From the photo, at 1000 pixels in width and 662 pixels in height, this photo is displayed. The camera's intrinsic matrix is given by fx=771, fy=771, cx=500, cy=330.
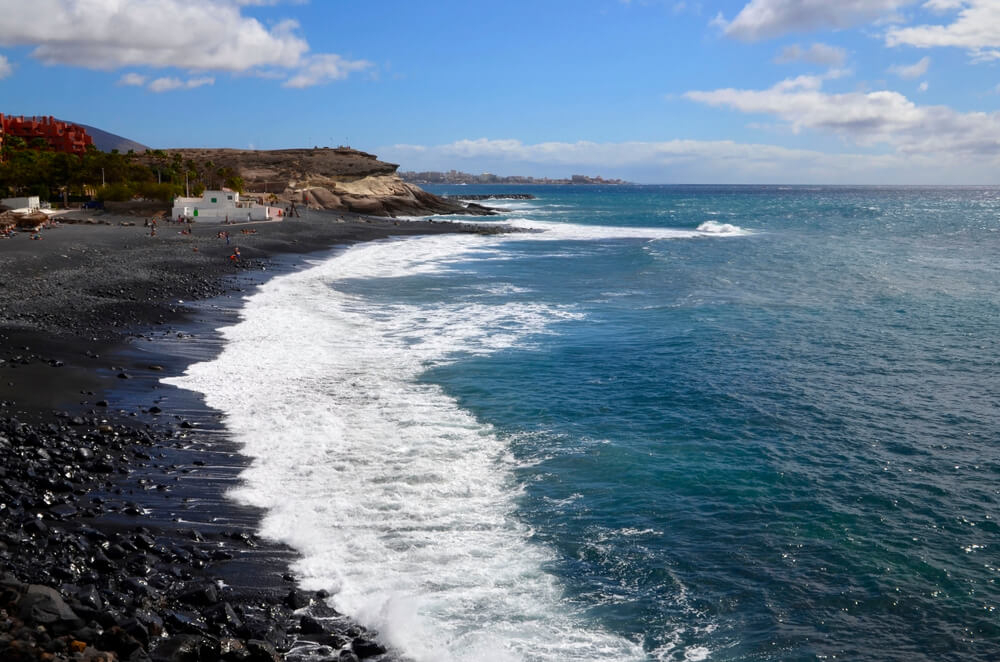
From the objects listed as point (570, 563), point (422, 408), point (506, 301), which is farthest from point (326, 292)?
point (570, 563)

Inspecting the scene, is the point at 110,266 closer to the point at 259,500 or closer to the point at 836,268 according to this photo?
the point at 259,500

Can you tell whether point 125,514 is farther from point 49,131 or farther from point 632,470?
point 49,131

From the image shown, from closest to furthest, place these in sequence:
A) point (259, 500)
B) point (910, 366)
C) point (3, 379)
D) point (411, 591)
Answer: point (411, 591)
point (259, 500)
point (3, 379)
point (910, 366)

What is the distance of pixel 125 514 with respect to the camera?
11.4 m

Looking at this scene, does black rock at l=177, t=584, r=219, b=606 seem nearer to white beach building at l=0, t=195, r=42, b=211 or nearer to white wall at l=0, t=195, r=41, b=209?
white beach building at l=0, t=195, r=42, b=211

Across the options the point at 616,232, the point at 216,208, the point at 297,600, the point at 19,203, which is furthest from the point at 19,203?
the point at 297,600

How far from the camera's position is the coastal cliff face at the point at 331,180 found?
3930 inches

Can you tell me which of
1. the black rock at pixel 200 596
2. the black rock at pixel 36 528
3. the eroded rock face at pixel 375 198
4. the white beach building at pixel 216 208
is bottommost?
the black rock at pixel 200 596

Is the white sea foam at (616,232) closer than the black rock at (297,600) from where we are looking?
No

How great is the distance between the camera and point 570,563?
440 inches

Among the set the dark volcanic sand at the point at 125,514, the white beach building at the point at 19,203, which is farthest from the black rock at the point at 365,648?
the white beach building at the point at 19,203

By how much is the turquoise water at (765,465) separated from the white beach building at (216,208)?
121 ft

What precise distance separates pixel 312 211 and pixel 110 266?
57.4 m

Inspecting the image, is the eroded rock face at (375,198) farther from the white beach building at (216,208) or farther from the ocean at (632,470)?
the ocean at (632,470)
